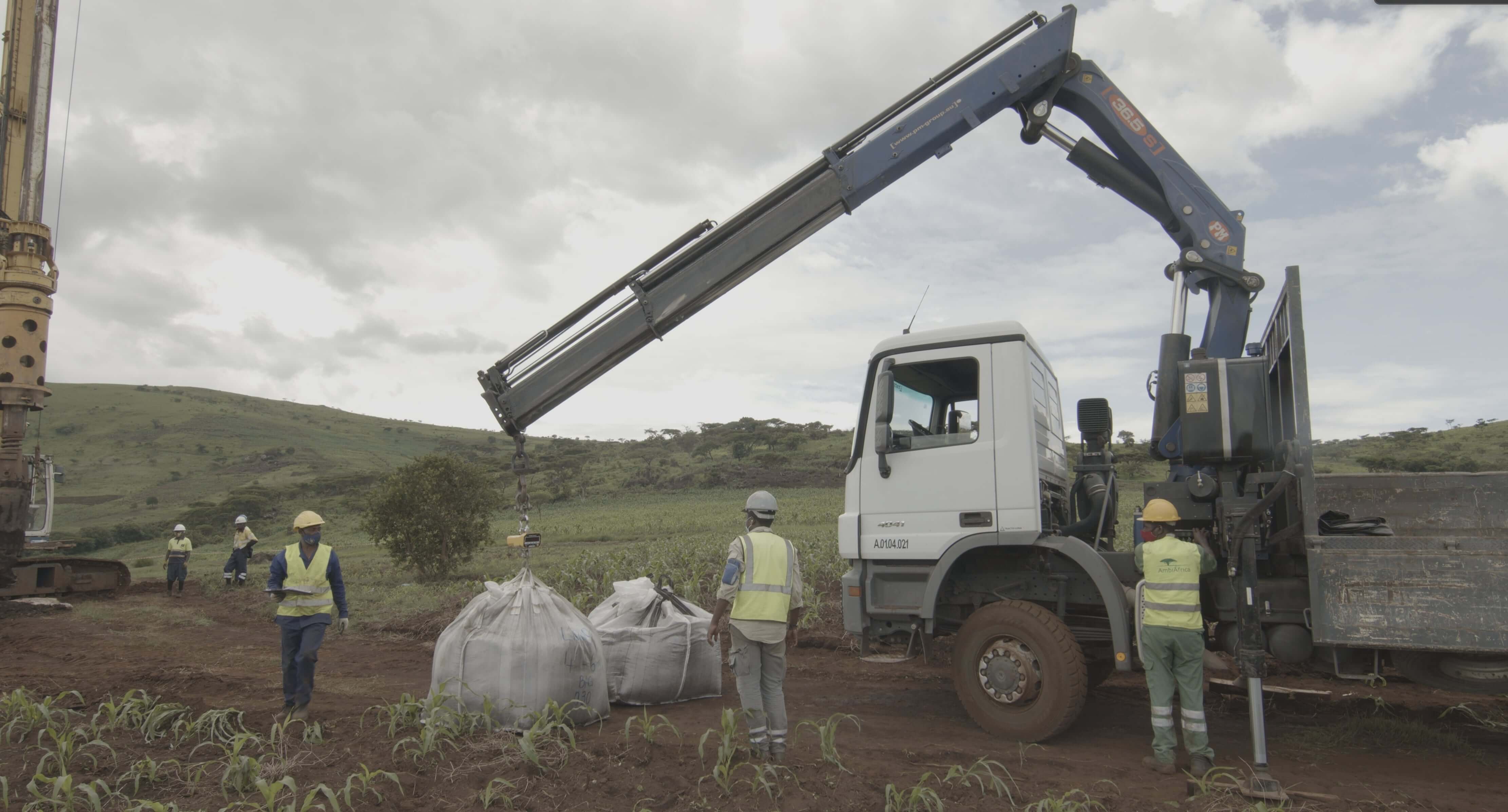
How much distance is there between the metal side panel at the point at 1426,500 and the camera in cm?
593

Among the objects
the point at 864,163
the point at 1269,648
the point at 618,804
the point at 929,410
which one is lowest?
the point at 618,804

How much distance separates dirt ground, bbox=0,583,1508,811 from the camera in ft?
16.7

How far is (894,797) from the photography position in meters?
4.88

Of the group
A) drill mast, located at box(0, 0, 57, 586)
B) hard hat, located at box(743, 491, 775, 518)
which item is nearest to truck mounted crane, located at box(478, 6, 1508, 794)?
hard hat, located at box(743, 491, 775, 518)

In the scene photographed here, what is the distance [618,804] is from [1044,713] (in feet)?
10.1

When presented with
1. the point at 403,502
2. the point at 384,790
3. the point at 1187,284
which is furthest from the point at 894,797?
the point at 403,502

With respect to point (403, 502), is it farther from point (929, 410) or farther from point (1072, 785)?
point (1072, 785)

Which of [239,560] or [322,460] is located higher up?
[322,460]

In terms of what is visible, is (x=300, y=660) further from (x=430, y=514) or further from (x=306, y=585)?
(x=430, y=514)

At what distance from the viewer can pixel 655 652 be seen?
7410 mm

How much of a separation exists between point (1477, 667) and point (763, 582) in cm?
440

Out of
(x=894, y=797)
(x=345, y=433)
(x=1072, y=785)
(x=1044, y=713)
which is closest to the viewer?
(x=894, y=797)

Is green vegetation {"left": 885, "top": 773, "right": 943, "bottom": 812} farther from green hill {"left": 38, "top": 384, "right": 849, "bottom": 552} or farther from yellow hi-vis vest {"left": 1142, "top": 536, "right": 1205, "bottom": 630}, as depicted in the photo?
green hill {"left": 38, "top": 384, "right": 849, "bottom": 552}

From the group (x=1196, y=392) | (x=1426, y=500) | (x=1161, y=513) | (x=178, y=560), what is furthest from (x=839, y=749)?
(x=178, y=560)
